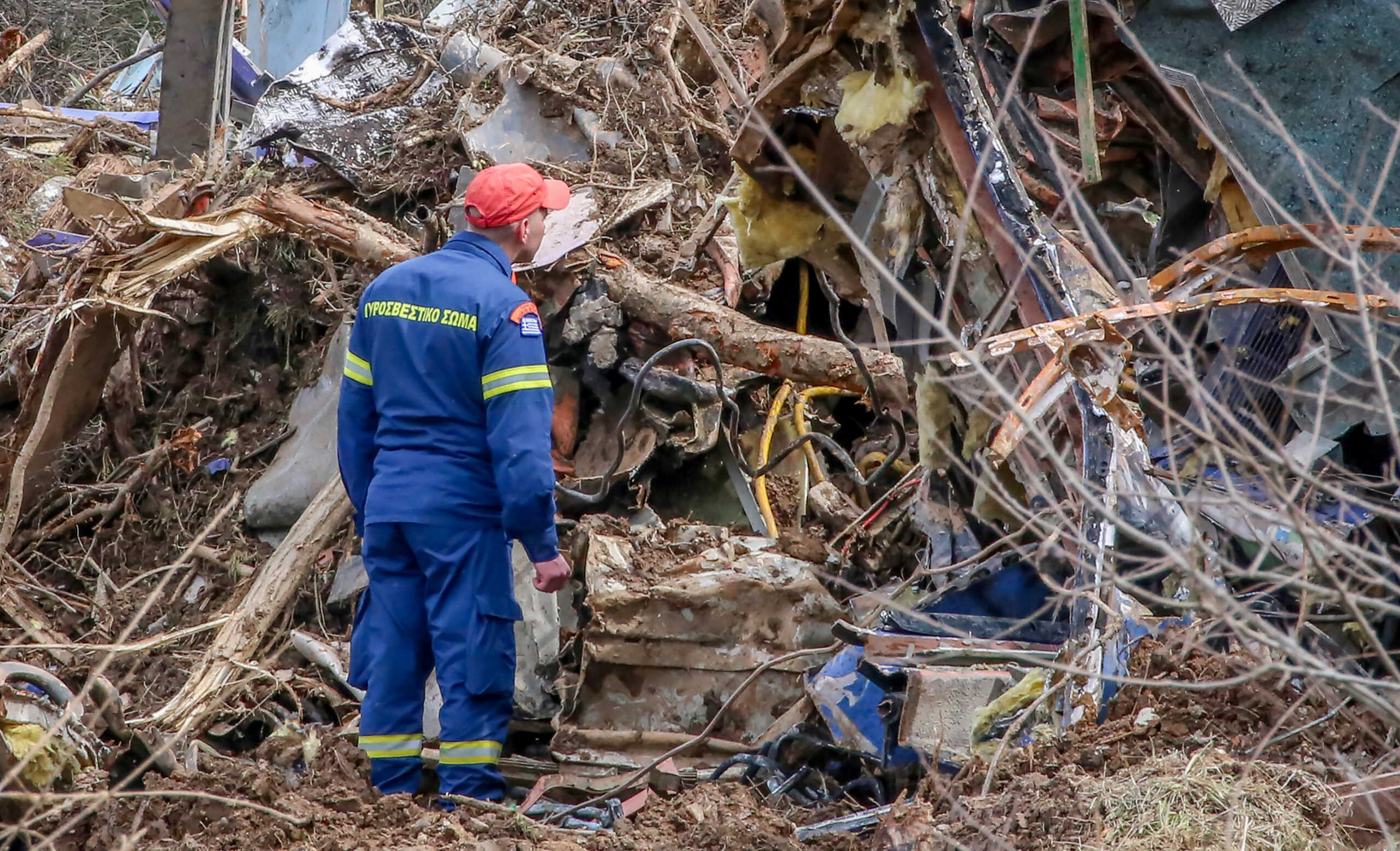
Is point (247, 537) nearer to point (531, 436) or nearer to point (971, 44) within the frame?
point (531, 436)

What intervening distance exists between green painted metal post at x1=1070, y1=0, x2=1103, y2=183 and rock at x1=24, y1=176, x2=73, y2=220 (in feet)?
21.6

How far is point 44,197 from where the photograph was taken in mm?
8203

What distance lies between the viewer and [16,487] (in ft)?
17.5

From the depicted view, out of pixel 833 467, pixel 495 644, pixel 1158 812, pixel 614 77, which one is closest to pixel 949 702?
pixel 1158 812

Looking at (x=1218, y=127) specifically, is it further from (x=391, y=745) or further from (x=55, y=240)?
(x=55, y=240)

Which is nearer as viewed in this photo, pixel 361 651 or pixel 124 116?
pixel 361 651

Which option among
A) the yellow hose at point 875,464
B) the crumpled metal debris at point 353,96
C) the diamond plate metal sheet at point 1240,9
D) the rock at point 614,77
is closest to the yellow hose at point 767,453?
the yellow hose at point 875,464

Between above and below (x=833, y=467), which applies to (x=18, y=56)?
above

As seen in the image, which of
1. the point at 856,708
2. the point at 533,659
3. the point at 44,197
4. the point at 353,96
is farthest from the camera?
the point at 44,197

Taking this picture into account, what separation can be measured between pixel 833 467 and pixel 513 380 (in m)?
2.27

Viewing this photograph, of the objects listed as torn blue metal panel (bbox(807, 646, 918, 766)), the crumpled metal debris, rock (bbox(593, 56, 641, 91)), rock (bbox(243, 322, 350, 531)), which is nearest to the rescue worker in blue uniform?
torn blue metal panel (bbox(807, 646, 918, 766))

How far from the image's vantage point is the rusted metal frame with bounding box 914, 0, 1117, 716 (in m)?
3.05

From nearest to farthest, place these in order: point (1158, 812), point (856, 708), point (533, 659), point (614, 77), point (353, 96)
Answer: point (1158, 812) → point (856, 708) → point (533, 659) → point (614, 77) → point (353, 96)

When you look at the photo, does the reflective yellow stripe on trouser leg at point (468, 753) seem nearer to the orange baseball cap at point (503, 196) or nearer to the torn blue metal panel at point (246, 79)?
the orange baseball cap at point (503, 196)
